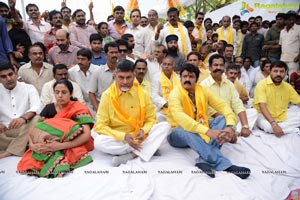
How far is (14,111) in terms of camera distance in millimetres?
3730

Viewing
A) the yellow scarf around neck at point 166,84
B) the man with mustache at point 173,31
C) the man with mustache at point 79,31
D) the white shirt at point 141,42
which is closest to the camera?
the yellow scarf around neck at point 166,84

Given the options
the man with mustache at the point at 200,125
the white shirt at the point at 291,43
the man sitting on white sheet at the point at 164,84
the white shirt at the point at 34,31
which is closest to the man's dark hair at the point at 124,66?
the man with mustache at the point at 200,125

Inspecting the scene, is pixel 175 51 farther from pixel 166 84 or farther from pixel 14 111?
pixel 14 111

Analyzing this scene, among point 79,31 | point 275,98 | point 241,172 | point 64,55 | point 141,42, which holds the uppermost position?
point 79,31

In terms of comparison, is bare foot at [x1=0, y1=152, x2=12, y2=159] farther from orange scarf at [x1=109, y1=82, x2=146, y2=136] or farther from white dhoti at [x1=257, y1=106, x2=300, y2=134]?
white dhoti at [x1=257, y1=106, x2=300, y2=134]

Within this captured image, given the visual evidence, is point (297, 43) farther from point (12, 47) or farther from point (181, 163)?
point (12, 47)

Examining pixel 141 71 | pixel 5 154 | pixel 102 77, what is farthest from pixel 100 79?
pixel 5 154

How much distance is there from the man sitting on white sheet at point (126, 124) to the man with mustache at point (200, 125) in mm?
239

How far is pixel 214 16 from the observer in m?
13.5

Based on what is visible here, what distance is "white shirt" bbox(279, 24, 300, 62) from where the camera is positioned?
670 centimetres

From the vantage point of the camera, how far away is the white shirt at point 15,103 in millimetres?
3713

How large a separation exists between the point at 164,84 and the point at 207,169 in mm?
2129

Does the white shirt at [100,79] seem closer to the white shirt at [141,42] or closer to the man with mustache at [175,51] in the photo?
Result: the man with mustache at [175,51]

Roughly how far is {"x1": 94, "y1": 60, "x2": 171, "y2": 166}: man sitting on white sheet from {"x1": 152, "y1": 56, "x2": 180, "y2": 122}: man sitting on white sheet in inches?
47.1
